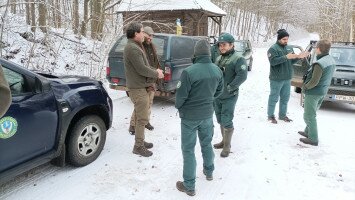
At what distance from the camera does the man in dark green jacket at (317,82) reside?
529 cm

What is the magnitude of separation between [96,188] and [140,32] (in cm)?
232

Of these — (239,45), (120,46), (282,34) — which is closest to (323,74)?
(282,34)

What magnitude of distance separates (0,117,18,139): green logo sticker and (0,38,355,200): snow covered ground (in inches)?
37.4

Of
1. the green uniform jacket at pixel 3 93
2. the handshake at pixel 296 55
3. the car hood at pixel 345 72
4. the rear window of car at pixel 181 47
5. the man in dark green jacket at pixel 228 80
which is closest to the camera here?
the green uniform jacket at pixel 3 93

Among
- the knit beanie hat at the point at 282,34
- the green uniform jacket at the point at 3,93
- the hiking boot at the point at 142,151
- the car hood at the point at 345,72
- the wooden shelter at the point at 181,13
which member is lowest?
the hiking boot at the point at 142,151

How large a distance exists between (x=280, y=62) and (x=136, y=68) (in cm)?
338

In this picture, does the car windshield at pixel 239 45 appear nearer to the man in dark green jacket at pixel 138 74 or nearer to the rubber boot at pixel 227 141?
the rubber boot at pixel 227 141

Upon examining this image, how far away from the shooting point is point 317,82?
5.29 meters

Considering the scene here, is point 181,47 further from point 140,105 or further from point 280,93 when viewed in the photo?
point 140,105

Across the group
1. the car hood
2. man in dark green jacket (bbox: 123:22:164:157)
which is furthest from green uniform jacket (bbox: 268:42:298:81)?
man in dark green jacket (bbox: 123:22:164:157)

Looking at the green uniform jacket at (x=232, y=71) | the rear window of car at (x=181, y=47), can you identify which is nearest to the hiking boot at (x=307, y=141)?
the green uniform jacket at (x=232, y=71)

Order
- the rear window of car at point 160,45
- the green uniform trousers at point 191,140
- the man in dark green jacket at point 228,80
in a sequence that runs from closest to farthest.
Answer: the green uniform trousers at point 191,140, the man in dark green jacket at point 228,80, the rear window of car at point 160,45

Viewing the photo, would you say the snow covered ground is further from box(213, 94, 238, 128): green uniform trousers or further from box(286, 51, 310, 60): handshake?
box(286, 51, 310, 60): handshake

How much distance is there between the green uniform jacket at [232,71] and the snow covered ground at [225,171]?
44.6 inches
